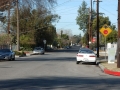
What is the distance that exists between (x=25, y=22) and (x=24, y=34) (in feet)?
11.1

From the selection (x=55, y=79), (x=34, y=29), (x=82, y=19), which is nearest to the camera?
(x=55, y=79)

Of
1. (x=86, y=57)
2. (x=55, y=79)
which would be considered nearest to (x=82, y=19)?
(x=86, y=57)

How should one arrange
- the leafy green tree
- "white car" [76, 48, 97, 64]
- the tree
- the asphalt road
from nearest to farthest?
the asphalt road, "white car" [76, 48, 97, 64], the tree, the leafy green tree

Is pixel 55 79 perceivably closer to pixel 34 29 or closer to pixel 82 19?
pixel 34 29

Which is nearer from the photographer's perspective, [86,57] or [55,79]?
[55,79]

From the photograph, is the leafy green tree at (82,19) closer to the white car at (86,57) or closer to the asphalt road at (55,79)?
the white car at (86,57)

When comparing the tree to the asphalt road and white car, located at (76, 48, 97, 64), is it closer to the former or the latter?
white car, located at (76, 48, 97, 64)

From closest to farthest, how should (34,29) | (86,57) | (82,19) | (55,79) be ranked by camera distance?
(55,79) < (86,57) < (34,29) < (82,19)

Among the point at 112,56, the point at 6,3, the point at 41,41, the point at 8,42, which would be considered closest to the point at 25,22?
the point at 41,41

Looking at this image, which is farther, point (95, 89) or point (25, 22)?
point (25, 22)

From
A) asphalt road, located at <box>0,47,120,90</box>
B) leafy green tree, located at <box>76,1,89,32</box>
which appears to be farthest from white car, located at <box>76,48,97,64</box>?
leafy green tree, located at <box>76,1,89,32</box>

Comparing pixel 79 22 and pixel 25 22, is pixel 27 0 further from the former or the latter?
pixel 79 22

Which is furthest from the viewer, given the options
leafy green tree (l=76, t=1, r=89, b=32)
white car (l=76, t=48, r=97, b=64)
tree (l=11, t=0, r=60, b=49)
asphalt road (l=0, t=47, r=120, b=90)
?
leafy green tree (l=76, t=1, r=89, b=32)

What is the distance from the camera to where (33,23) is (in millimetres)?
81625
